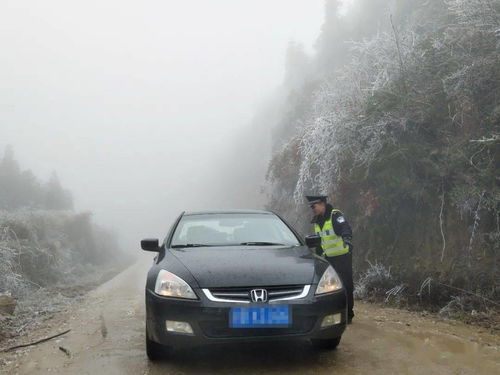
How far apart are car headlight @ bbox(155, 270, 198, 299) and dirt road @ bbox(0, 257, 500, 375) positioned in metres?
0.69

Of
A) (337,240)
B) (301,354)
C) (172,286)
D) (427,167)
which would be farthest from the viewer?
(427,167)

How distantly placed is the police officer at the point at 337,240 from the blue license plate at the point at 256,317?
2367 mm

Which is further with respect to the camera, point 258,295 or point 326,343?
point 326,343

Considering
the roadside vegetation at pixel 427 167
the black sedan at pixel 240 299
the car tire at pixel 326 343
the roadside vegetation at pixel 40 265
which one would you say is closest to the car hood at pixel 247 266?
the black sedan at pixel 240 299

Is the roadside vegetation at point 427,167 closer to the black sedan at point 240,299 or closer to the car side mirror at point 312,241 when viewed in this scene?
the car side mirror at point 312,241

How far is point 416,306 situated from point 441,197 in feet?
5.50

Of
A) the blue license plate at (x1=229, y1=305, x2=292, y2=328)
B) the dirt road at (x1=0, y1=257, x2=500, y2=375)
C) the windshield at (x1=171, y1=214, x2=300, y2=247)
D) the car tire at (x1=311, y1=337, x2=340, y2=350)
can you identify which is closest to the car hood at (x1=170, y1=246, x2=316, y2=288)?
the blue license plate at (x1=229, y1=305, x2=292, y2=328)

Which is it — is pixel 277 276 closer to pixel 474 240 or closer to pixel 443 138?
pixel 474 240

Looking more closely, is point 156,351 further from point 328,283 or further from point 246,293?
point 328,283

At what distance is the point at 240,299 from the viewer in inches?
159

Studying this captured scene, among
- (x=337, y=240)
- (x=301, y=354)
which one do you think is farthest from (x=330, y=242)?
(x=301, y=354)

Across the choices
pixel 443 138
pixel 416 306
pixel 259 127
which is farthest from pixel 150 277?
pixel 259 127

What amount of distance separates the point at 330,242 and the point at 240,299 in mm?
2592

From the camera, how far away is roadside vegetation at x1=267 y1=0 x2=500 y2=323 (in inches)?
266
